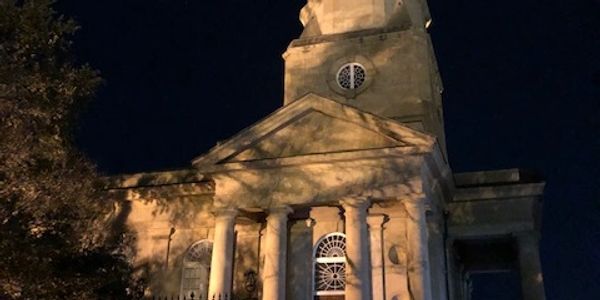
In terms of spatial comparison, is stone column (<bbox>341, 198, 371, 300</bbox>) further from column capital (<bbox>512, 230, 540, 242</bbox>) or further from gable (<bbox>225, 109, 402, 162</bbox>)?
column capital (<bbox>512, 230, 540, 242</bbox>)

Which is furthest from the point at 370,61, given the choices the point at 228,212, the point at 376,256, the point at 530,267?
the point at 530,267

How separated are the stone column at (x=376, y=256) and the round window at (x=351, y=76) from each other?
6.70m

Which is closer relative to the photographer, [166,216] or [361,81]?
[166,216]

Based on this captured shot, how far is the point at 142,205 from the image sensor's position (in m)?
22.3

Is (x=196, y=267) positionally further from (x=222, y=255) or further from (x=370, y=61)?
(x=370, y=61)

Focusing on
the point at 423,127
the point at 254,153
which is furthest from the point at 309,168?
the point at 423,127

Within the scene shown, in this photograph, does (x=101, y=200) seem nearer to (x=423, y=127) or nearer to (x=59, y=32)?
(x=59, y=32)

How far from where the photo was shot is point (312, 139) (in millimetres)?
18344

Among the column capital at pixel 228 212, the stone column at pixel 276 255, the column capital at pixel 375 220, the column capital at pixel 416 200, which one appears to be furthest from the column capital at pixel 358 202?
the column capital at pixel 228 212

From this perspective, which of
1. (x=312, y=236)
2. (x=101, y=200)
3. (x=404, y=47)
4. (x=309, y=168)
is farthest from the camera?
(x=404, y=47)

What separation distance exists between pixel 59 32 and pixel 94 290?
6.66 metres

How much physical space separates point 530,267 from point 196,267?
1078 cm

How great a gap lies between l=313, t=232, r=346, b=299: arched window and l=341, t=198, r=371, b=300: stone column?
5.20 ft

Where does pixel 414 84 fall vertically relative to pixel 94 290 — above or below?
above
